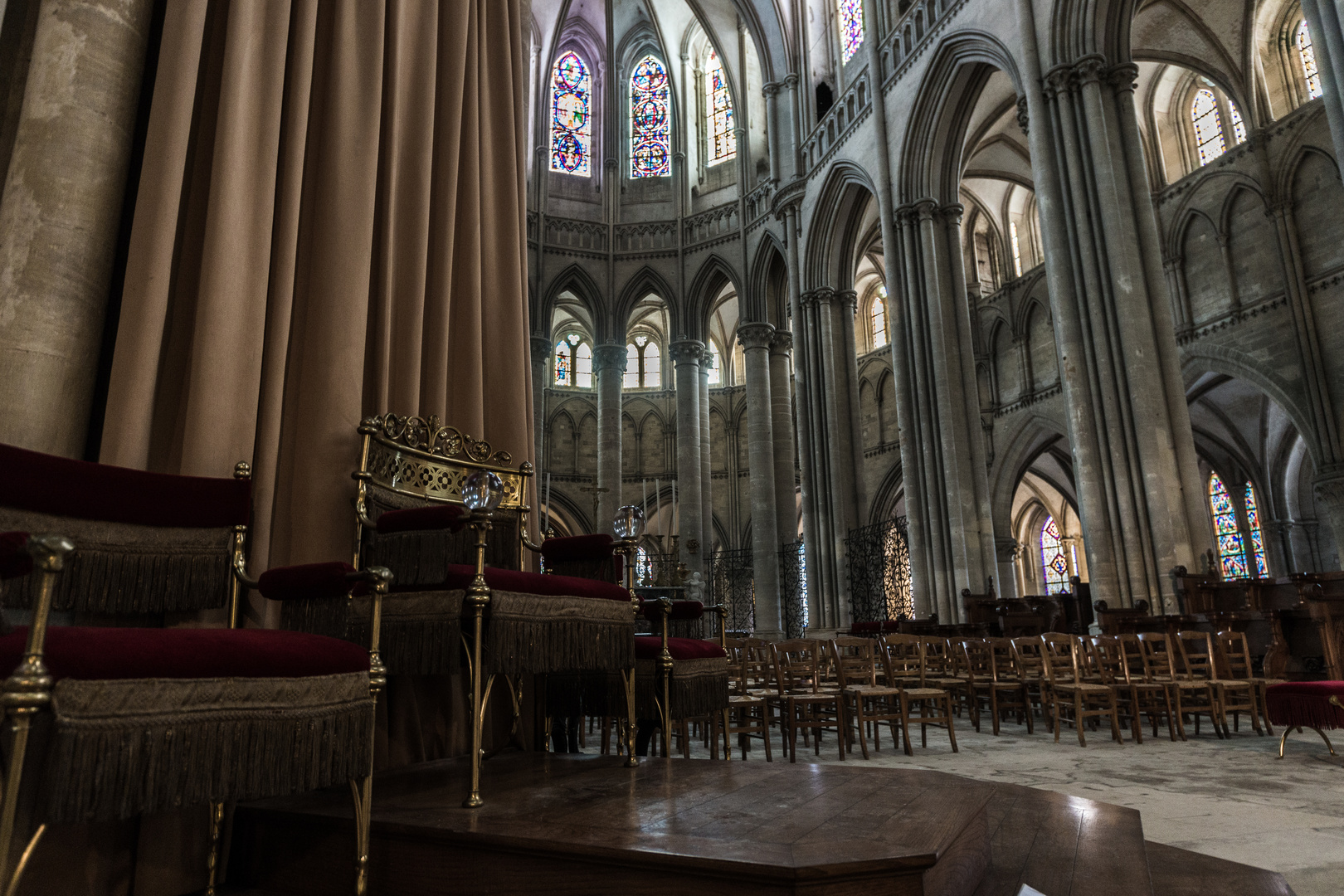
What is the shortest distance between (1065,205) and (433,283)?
8162 mm

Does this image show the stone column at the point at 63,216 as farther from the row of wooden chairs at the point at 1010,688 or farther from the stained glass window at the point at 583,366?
the stained glass window at the point at 583,366

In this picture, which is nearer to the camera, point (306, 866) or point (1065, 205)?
point (306, 866)

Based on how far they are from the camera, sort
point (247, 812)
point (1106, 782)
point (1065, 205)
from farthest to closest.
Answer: point (1065, 205), point (1106, 782), point (247, 812)

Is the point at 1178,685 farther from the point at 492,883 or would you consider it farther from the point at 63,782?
the point at 63,782

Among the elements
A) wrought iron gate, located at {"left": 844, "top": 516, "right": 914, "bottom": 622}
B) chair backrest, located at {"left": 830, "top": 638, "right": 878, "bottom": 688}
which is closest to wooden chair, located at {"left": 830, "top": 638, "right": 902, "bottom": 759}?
chair backrest, located at {"left": 830, "top": 638, "right": 878, "bottom": 688}

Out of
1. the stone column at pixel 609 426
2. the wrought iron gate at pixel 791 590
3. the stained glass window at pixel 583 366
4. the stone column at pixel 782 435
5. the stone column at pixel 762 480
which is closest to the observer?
the wrought iron gate at pixel 791 590

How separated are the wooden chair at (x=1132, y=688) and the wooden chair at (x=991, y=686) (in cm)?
55

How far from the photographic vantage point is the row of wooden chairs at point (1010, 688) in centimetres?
488

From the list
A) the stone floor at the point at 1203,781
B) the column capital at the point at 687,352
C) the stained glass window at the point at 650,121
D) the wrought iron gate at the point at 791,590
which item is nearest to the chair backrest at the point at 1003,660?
the stone floor at the point at 1203,781

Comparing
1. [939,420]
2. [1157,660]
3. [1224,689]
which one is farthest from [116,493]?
[939,420]

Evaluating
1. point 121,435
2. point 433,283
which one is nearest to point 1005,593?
point 433,283

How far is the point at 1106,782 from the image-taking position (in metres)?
3.72

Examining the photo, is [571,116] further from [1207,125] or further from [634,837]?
[634,837]

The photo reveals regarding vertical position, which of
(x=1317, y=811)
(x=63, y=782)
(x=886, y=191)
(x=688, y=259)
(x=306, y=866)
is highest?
(x=688, y=259)
